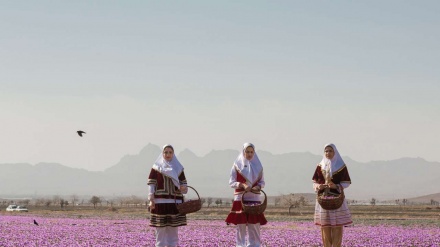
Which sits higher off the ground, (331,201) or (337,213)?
(331,201)

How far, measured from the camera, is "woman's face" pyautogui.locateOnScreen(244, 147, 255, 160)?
14.8 m

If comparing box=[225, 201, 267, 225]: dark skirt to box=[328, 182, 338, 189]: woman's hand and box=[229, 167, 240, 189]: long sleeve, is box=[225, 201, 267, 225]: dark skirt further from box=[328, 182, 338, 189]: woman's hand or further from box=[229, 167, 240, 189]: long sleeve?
box=[328, 182, 338, 189]: woman's hand

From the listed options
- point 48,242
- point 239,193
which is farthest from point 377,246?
point 48,242

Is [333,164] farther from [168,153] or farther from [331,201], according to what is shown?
[168,153]

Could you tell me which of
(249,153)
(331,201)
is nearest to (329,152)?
(331,201)

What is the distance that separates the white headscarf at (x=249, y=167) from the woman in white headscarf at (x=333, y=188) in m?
1.39

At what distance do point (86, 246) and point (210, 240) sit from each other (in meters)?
4.54

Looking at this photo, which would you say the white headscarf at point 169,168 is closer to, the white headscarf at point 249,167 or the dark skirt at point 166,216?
the dark skirt at point 166,216

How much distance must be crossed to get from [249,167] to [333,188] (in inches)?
79.3

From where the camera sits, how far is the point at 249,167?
49.3ft

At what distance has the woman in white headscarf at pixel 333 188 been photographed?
1508 centimetres

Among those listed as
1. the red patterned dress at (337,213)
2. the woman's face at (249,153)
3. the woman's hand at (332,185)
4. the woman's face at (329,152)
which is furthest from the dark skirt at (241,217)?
the woman's face at (329,152)

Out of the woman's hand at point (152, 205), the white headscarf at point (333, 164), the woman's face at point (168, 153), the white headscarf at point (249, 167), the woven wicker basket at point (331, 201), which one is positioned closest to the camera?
the woman's face at point (168, 153)

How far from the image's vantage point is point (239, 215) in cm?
1492
